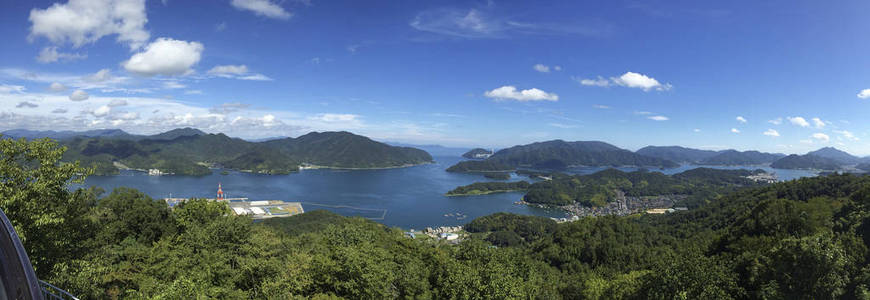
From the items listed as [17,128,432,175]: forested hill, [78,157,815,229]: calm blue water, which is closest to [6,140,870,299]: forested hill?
[78,157,815,229]: calm blue water

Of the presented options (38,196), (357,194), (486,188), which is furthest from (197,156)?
(38,196)

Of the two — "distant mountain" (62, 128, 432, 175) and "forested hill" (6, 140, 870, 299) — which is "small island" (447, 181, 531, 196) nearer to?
"distant mountain" (62, 128, 432, 175)

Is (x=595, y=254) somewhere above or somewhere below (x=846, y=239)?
below

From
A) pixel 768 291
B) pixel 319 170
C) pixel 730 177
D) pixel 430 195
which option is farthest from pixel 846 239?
pixel 319 170

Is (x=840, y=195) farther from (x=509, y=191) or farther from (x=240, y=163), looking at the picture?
(x=240, y=163)

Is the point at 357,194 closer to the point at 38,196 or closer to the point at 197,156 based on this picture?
the point at 38,196

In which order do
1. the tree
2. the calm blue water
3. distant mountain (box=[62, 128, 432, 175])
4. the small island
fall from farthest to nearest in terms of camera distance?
distant mountain (box=[62, 128, 432, 175])
the small island
the calm blue water
the tree
